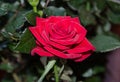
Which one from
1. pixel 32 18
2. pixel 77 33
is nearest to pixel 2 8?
pixel 32 18

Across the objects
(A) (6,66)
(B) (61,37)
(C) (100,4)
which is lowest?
(A) (6,66)

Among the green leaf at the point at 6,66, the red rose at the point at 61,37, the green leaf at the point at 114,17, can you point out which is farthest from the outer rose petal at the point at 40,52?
the green leaf at the point at 114,17

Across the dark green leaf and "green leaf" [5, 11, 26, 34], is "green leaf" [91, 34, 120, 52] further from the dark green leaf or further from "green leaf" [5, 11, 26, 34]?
"green leaf" [5, 11, 26, 34]

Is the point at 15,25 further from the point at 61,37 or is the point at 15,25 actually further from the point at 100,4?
the point at 100,4

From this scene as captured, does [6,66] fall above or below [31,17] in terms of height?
below

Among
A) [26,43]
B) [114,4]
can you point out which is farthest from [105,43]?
[26,43]

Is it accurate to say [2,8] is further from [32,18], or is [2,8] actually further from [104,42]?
[104,42]

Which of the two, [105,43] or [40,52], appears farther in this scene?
[105,43]

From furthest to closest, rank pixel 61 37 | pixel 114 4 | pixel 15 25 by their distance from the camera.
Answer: pixel 114 4, pixel 15 25, pixel 61 37
